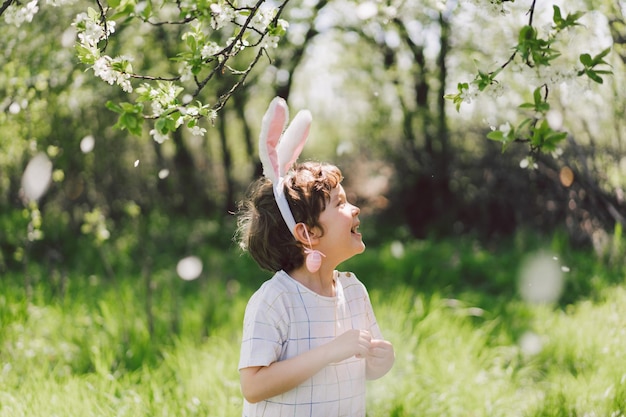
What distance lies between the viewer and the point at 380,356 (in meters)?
1.94

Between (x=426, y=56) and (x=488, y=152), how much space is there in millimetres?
1834

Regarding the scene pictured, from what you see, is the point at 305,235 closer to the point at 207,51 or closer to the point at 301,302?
the point at 301,302

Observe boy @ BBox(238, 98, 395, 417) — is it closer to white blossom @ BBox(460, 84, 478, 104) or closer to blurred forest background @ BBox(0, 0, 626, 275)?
white blossom @ BBox(460, 84, 478, 104)

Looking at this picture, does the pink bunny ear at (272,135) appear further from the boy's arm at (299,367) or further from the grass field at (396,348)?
the grass field at (396,348)

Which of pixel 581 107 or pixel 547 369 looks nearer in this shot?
pixel 547 369

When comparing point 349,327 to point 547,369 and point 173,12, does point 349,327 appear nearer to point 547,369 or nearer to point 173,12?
point 547,369

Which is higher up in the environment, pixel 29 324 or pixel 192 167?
pixel 29 324

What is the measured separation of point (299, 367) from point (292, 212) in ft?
1.51

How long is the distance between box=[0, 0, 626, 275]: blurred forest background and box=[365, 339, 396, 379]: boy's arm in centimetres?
232

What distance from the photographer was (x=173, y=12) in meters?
7.35

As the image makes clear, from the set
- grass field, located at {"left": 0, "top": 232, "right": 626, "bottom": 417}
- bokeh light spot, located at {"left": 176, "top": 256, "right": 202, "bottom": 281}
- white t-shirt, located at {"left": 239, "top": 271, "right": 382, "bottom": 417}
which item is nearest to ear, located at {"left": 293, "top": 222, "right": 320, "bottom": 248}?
white t-shirt, located at {"left": 239, "top": 271, "right": 382, "bottom": 417}

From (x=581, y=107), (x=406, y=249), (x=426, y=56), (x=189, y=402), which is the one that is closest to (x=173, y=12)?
(x=426, y=56)

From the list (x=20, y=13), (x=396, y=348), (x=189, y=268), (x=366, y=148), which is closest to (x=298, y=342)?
(x=20, y=13)

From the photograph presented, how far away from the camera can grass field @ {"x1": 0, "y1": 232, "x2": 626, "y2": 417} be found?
113 inches
